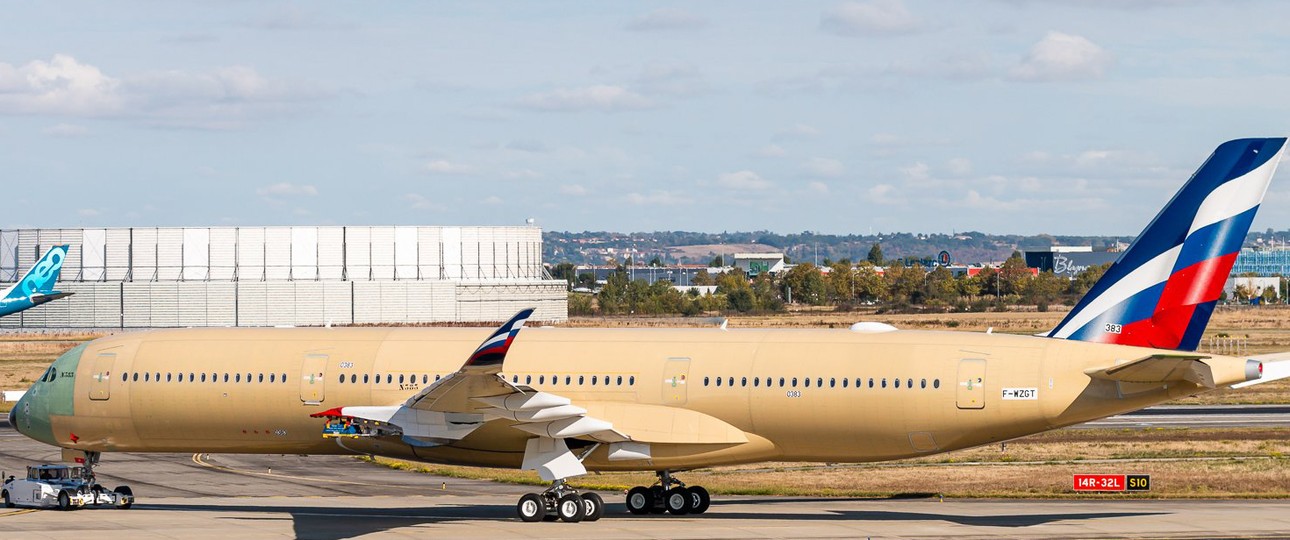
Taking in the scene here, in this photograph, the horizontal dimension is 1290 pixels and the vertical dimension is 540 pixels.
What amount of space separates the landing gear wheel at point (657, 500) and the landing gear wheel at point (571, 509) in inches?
99.7

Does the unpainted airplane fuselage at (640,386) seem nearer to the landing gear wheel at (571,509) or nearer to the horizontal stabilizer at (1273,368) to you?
the horizontal stabilizer at (1273,368)

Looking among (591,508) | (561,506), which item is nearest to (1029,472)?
(591,508)

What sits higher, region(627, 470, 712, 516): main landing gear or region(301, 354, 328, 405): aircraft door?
region(301, 354, 328, 405): aircraft door

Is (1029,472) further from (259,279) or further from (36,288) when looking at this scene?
(259,279)

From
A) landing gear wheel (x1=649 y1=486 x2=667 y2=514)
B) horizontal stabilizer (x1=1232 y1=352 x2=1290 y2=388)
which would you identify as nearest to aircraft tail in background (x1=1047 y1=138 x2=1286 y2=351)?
horizontal stabilizer (x1=1232 y1=352 x2=1290 y2=388)

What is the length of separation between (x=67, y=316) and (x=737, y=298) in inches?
3090

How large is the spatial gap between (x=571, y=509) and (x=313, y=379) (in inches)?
281

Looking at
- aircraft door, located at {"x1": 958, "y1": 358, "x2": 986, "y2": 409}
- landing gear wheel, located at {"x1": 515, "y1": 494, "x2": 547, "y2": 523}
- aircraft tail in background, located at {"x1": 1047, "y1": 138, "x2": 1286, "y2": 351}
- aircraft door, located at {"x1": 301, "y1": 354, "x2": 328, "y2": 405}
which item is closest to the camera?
aircraft tail in background, located at {"x1": 1047, "y1": 138, "x2": 1286, "y2": 351}

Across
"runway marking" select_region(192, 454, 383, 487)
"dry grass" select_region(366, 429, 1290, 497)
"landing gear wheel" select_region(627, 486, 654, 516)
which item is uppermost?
"landing gear wheel" select_region(627, 486, 654, 516)

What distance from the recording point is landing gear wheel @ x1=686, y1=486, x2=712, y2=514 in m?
36.0

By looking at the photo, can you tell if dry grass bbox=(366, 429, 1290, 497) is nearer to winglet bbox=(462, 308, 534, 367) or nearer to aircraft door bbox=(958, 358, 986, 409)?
aircraft door bbox=(958, 358, 986, 409)

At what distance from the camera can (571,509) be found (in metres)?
34.1

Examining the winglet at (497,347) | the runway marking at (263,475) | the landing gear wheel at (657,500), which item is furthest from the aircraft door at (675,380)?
the runway marking at (263,475)

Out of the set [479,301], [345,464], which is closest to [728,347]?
[345,464]
